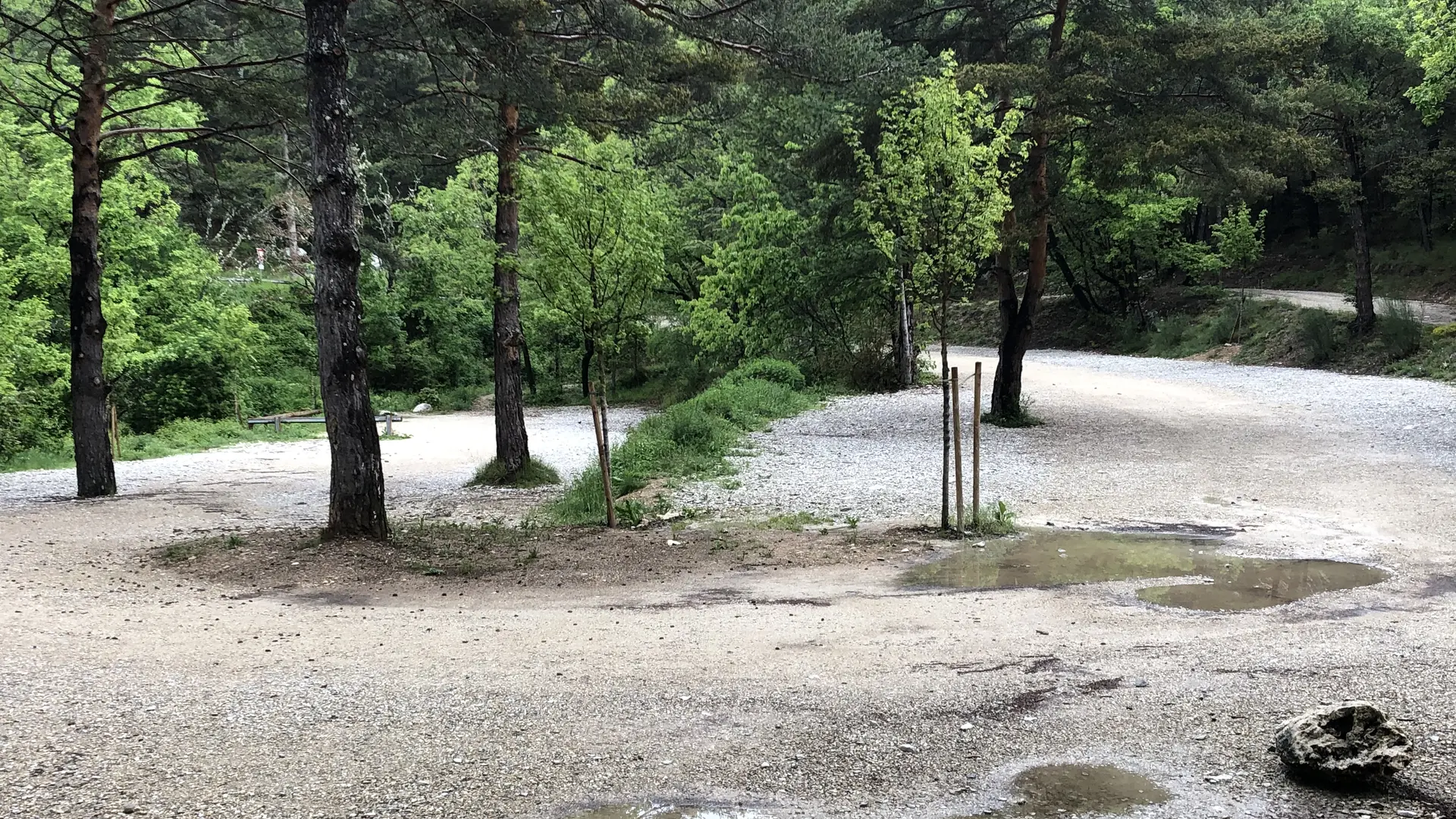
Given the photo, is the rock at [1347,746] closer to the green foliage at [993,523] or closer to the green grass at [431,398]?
the green foliage at [993,523]

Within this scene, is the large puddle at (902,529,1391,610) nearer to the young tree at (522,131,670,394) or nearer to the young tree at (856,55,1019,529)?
the young tree at (856,55,1019,529)

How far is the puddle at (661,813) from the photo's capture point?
368 cm

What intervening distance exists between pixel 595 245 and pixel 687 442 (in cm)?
659

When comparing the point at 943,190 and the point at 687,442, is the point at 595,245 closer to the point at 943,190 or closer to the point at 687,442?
the point at 943,190

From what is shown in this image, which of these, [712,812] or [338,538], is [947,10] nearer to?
[338,538]

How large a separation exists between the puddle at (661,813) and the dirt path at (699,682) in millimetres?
84

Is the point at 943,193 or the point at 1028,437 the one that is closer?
the point at 943,193

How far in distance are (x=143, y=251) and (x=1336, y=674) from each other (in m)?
24.5

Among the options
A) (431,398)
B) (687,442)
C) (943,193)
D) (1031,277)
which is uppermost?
(943,193)

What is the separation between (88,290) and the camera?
12375 mm

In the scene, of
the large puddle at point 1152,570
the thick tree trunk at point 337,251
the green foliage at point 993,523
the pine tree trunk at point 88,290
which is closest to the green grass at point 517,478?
the pine tree trunk at point 88,290

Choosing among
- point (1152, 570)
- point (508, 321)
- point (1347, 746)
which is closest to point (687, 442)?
point (508, 321)

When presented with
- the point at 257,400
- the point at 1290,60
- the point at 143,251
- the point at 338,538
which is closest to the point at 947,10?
the point at 1290,60

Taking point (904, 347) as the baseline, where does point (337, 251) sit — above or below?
above
